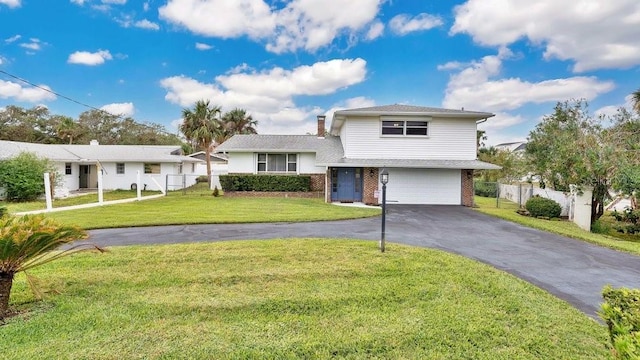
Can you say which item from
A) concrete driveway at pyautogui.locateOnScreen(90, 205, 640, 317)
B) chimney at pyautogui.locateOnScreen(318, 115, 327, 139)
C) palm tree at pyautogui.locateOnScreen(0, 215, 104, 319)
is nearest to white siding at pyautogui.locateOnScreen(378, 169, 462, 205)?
concrete driveway at pyautogui.locateOnScreen(90, 205, 640, 317)

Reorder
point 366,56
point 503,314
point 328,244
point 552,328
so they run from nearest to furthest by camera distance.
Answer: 1. point 552,328
2. point 503,314
3. point 328,244
4. point 366,56

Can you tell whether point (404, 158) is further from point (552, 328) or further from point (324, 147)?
point (552, 328)

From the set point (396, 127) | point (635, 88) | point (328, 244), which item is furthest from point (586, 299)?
point (635, 88)

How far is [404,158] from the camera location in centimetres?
1809

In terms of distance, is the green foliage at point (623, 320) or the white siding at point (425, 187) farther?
the white siding at point (425, 187)

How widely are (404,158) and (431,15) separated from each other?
298 inches

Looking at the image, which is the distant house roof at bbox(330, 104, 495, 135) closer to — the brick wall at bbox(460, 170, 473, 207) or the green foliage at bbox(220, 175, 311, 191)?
the brick wall at bbox(460, 170, 473, 207)

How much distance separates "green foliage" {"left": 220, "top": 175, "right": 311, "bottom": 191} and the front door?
13.6 m

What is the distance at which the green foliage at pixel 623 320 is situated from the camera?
1.92 metres

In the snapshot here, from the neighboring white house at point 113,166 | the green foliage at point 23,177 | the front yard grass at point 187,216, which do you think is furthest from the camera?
the neighboring white house at point 113,166

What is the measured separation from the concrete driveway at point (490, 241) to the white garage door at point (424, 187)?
4.76 meters

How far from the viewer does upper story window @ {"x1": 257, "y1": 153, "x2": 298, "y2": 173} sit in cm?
2252

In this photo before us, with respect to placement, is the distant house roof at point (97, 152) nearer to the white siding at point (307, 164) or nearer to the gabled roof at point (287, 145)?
the gabled roof at point (287, 145)

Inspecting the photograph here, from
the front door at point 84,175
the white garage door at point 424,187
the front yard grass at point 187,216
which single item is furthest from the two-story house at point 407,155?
the front door at point 84,175
